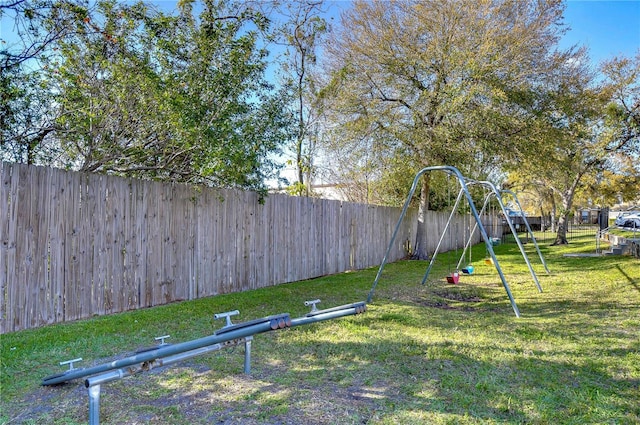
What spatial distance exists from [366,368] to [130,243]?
3.68 meters

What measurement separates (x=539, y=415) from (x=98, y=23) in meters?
6.17

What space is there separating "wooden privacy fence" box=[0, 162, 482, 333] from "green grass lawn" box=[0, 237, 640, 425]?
0.31 metres

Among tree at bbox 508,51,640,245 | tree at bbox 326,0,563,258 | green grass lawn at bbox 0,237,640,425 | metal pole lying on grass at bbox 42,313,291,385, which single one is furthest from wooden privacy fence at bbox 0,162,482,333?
tree at bbox 508,51,640,245

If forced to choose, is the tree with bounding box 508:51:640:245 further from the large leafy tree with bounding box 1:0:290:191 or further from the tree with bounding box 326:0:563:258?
the large leafy tree with bounding box 1:0:290:191

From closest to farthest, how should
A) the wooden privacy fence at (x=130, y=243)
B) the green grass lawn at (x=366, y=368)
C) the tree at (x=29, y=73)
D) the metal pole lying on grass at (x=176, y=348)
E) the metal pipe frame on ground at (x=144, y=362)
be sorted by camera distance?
the metal pipe frame on ground at (x=144, y=362), the metal pole lying on grass at (x=176, y=348), the green grass lawn at (x=366, y=368), the tree at (x=29, y=73), the wooden privacy fence at (x=130, y=243)

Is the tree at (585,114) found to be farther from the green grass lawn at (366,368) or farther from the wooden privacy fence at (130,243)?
the wooden privacy fence at (130,243)

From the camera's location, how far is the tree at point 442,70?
1068cm

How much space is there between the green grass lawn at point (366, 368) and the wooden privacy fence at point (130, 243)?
31 cm

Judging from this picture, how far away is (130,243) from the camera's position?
223 inches

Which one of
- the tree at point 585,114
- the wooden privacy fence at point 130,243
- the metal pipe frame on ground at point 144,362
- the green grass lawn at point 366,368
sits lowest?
the green grass lawn at point 366,368

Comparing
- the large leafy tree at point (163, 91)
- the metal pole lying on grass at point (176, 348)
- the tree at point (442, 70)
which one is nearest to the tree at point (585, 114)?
the tree at point (442, 70)

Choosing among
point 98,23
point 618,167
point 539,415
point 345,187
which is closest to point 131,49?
point 98,23

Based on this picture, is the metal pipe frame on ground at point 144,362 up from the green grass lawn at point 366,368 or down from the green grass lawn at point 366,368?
up

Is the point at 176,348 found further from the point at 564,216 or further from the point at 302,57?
the point at 564,216
